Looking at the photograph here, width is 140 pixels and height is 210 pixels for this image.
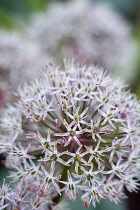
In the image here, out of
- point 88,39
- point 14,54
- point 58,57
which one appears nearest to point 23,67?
point 14,54

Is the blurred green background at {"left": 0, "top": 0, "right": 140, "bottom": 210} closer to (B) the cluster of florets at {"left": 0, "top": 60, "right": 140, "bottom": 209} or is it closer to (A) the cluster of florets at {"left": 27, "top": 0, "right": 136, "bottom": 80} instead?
(A) the cluster of florets at {"left": 27, "top": 0, "right": 136, "bottom": 80}

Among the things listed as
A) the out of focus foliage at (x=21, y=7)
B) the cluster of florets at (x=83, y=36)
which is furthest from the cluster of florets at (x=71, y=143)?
the out of focus foliage at (x=21, y=7)

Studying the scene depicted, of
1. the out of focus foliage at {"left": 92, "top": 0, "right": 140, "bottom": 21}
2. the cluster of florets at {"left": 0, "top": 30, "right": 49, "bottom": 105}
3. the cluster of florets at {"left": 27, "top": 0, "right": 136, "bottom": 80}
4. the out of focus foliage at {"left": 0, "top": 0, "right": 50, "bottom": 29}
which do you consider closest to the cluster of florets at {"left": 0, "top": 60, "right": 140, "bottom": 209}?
the cluster of florets at {"left": 0, "top": 30, "right": 49, "bottom": 105}

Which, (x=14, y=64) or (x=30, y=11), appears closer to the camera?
(x=14, y=64)

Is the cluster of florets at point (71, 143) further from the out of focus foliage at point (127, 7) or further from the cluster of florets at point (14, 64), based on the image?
Result: the out of focus foliage at point (127, 7)

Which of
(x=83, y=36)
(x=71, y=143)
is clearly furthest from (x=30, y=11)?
(x=71, y=143)

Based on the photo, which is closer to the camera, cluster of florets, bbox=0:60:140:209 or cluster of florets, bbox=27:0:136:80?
cluster of florets, bbox=0:60:140:209

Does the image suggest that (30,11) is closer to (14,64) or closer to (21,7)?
(21,7)
